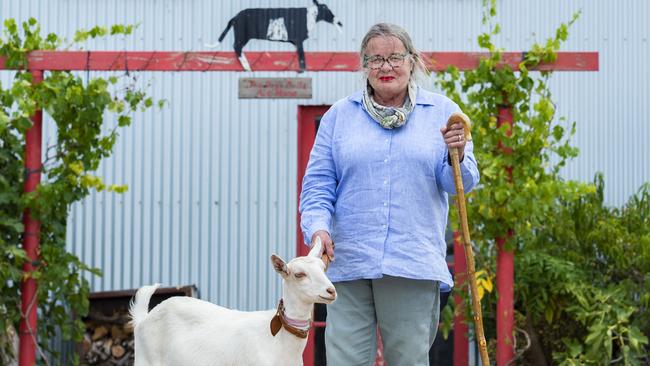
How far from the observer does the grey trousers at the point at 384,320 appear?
10.9 ft

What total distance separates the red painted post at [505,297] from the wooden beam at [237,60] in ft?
1.21

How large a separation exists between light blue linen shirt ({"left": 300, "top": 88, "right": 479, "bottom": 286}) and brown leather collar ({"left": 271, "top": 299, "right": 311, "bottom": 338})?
25 centimetres

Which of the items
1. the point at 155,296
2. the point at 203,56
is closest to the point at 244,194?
the point at 155,296

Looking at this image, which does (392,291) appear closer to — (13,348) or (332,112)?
(332,112)

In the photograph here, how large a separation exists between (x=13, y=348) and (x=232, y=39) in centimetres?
239

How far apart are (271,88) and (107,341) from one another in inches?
82.0

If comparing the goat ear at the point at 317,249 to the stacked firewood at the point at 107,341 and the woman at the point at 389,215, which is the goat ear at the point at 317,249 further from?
the stacked firewood at the point at 107,341

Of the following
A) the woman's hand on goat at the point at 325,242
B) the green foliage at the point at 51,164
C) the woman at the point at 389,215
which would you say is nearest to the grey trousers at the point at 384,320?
the woman at the point at 389,215

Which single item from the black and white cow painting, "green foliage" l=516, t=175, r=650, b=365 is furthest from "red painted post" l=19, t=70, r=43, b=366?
"green foliage" l=516, t=175, r=650, b=365

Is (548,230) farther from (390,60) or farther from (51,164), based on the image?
(390,60)

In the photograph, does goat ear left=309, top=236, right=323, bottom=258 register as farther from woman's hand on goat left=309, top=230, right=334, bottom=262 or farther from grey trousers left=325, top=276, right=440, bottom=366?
grey trousers left=325, top=276, right=440, bottom=366

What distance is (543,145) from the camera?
18.8ft

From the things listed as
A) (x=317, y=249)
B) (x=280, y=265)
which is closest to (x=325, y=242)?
(x=317, y=249)

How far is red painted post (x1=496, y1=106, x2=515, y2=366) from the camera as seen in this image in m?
5.81
